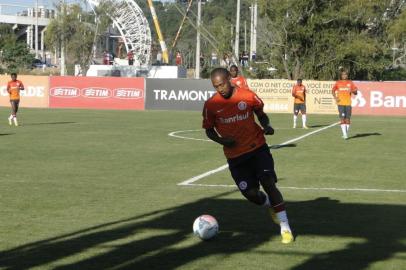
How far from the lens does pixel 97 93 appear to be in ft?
135

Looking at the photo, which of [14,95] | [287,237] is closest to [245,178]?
[287,237]

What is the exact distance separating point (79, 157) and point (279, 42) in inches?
1337

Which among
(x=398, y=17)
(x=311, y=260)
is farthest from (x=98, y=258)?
(x=398, y=17)

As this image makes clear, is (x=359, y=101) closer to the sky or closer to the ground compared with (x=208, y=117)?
closer to the ground

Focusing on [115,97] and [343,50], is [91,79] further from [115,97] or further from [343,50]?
[343,50]

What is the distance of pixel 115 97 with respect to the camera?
41.0 m

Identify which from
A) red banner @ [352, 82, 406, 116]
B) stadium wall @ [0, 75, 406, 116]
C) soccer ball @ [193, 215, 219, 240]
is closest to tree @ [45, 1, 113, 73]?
→ stadium wall @ [0, 75, 406, 116]

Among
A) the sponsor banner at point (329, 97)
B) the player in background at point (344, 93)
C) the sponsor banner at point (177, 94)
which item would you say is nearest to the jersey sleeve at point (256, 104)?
the player in background at point (344, 93)

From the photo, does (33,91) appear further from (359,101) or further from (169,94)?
(359,101)

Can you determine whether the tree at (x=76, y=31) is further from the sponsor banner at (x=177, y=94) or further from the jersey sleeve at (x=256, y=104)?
the jersey sleeve at (x=256, y=104)

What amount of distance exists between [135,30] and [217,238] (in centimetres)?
7599

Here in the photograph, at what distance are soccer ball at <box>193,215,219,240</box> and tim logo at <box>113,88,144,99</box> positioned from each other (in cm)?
3299

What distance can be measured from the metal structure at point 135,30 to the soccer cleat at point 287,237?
72.3m

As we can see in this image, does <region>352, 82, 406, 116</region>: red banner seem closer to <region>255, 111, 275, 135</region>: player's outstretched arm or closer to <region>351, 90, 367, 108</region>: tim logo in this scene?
<region>351, 90, 367, 108</region>: tim logo
